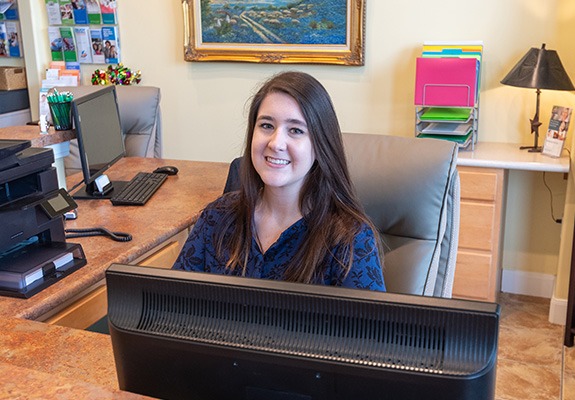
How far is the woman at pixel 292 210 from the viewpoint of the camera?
1532 millimetres

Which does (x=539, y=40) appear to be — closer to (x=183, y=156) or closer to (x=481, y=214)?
(x=481, y=214)

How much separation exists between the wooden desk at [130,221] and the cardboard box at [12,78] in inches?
61.3

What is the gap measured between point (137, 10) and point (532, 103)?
2376mm

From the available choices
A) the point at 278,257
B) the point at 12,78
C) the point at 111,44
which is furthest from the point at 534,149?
the point at 12,78

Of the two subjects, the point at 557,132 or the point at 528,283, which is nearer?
the point at 557,132

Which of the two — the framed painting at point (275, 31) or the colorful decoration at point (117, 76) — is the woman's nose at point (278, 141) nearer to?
the framed painting at point (275, 31)

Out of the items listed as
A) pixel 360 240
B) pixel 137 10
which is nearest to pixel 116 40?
pixel 137 10

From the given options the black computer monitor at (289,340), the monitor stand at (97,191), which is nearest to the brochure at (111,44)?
the monitor stand at (97,191)

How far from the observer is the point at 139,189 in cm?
270

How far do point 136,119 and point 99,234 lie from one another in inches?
53.1

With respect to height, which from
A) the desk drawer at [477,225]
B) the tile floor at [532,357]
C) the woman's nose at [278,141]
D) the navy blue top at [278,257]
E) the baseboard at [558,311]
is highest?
the woman's nose at [278,141]

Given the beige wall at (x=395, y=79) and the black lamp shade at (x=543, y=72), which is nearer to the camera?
the black lamp shade at (x=543, y=72)

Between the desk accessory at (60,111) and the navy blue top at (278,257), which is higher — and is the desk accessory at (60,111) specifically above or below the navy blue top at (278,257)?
above

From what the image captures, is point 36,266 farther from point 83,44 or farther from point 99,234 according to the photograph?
point 83,44
